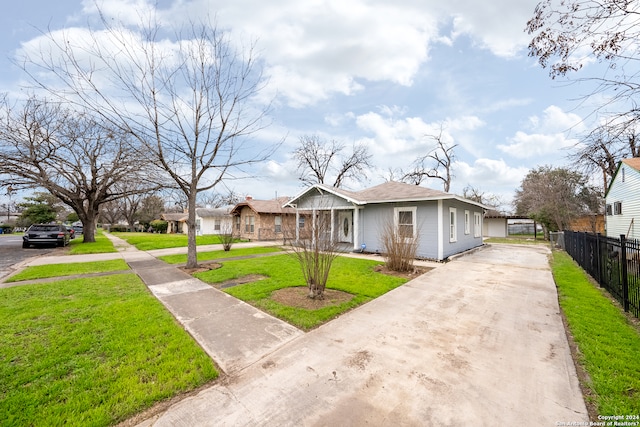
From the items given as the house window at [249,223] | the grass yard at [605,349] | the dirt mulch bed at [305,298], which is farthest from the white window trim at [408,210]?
the house window at [249,223]

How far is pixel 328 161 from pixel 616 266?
26.0m

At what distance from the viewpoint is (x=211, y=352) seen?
3326 millimetres

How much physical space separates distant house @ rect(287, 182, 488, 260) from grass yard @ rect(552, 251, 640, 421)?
4582 mm

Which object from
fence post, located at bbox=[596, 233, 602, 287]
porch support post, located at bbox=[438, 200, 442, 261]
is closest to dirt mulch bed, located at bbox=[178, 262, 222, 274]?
porch support post, located at bbox=[438, 200, 442, 261]

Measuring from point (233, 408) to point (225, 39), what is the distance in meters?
9.25

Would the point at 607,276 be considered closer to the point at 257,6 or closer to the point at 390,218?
the point at 390,218

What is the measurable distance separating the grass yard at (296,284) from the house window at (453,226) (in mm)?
4386

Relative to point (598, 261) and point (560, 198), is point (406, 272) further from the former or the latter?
point (560, 198)

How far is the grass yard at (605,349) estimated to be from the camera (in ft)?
7.98

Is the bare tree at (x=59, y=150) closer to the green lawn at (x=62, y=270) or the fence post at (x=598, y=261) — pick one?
the green lawn at (x=62, y=270)

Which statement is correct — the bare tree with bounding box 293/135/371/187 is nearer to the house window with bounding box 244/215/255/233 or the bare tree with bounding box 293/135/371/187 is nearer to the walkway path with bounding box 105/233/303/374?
the house window with bounding box 244/215/255/233

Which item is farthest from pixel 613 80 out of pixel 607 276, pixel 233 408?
pixel 233 408

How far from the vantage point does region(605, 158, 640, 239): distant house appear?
36.3ft

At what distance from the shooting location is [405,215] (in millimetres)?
11836
